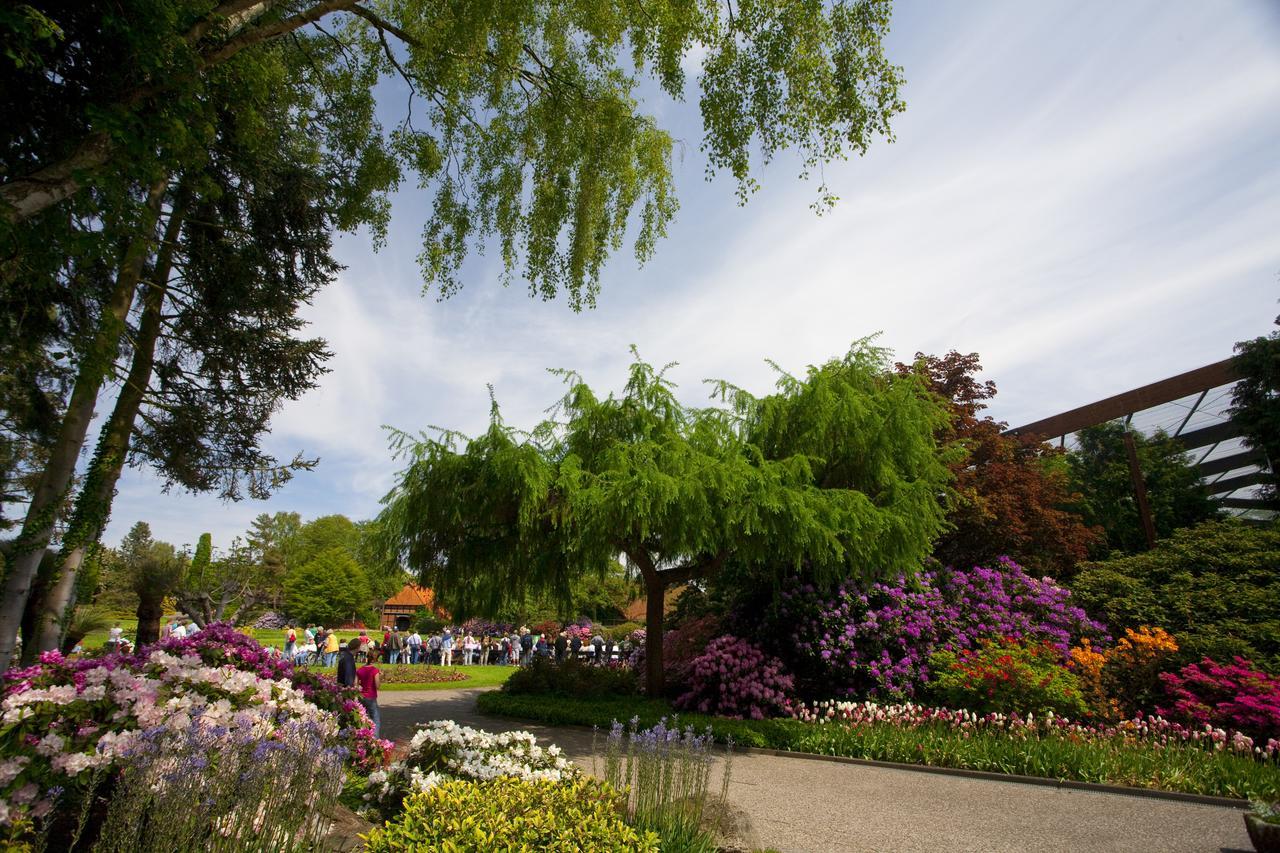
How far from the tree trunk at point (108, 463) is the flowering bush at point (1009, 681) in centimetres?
1400

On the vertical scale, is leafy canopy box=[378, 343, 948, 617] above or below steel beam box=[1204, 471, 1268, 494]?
below

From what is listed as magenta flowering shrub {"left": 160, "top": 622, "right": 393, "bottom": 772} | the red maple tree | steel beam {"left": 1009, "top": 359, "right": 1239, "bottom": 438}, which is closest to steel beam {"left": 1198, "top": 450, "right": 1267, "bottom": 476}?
steel beam {"left": 1009, "top": 359, "right": 1239, "bottom": 438}

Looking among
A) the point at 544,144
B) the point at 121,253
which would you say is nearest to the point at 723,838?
the point at 544,144

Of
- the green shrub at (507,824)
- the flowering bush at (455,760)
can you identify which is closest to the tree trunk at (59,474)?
the flowering bush at (455,760)

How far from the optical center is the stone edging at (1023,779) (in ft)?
21.5

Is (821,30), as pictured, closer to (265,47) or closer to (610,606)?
(265,47)

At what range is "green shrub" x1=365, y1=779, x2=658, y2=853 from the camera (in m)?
3.10

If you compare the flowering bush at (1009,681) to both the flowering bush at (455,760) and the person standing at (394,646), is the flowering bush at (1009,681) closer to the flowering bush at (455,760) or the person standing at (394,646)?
the flowering bush at (455,760)

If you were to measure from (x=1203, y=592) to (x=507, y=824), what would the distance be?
14.0 metres

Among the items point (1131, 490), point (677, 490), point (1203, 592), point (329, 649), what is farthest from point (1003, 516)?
point (329, 649)

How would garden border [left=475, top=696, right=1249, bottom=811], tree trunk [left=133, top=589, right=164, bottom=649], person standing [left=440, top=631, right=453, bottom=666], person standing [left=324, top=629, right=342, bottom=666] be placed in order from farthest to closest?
person standing [left=440, top=631, right=453, bottom=666] → person standing [left=324, top=629, right=342, bottom=666] → tree trunk [left=133, top=589, right=164, bottom=649] → garden border [left=475, top=696, right=1249, bottom=811]

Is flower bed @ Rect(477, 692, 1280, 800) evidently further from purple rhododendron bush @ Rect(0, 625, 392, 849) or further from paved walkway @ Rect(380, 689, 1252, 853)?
purple rhododendron bush @ Rect(0, 625, 392, 849)

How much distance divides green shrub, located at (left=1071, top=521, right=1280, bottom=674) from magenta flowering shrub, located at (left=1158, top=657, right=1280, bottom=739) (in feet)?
2.28

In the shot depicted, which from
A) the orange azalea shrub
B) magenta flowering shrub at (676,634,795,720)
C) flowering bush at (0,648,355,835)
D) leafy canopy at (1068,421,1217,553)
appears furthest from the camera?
leafy canopy at (1068,421,1217,553)
